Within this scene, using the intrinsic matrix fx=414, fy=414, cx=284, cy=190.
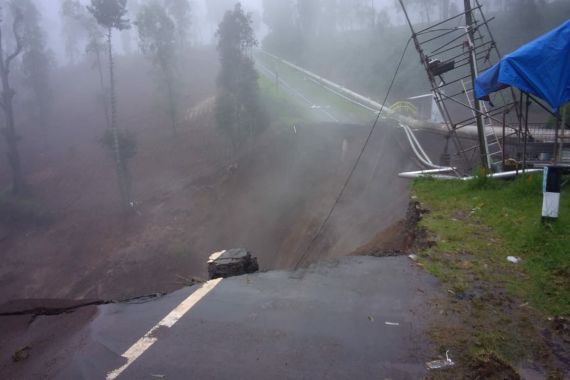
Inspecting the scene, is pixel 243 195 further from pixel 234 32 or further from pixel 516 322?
pixel 516 322

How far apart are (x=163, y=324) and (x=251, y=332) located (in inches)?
41.3

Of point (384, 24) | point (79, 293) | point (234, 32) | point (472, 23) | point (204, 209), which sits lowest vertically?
point (79, 293)

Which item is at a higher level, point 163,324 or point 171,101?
point 171,101

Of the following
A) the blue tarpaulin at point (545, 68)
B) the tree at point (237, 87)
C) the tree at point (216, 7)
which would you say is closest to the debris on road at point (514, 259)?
the blue tarpaulin at point (545, 68)

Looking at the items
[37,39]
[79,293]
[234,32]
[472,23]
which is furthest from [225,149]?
[37,39]

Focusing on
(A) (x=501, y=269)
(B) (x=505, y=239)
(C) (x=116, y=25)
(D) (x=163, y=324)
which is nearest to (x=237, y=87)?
(C) (x=116, y=25)

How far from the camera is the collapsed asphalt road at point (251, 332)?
3762 mm

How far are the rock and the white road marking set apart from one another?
0.43m

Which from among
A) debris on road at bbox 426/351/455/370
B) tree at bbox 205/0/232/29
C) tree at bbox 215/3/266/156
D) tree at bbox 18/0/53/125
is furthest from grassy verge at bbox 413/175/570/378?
tree at bbox 205/0/232/29

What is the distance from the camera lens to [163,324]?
4.62 meters

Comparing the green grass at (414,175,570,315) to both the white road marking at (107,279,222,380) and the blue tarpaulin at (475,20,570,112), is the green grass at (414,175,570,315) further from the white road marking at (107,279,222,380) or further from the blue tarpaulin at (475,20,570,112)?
the white road marking at (107,279,222,380)

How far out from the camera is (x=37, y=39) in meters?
43.5

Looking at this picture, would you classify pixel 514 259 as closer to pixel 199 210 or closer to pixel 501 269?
pixel 501 269

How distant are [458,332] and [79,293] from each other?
53.0 feet
